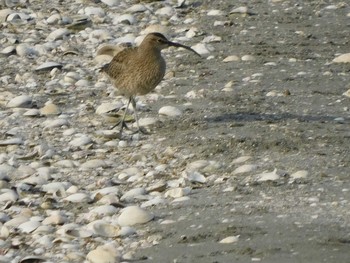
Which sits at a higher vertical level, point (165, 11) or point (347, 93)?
point (347, 93)

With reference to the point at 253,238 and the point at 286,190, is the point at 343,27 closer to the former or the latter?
the point at 286,190

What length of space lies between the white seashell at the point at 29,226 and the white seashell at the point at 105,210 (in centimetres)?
42

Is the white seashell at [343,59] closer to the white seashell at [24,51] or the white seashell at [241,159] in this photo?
the white seashell at [241,159]

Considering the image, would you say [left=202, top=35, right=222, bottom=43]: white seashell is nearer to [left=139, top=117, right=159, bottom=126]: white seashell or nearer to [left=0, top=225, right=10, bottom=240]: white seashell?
[left=139, top=117, right=159, bottom=126]: white seashell

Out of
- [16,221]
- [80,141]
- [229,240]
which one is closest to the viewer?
[229,240]

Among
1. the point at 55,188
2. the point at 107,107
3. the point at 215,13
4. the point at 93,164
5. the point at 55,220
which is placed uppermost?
the point at 55,220

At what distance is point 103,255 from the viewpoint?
7289 millimetres

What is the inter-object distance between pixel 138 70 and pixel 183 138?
1055 millimetres

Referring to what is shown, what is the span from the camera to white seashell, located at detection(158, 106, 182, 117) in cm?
1065

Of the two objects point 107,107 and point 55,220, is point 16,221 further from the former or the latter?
point 107,107

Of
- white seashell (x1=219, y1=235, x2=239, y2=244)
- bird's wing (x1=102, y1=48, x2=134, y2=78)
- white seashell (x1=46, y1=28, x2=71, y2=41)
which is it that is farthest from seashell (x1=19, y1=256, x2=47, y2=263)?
white seashell (x1=46, y1=28, x2=71, y2=41)

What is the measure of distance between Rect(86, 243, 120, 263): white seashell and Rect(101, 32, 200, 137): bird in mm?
3053

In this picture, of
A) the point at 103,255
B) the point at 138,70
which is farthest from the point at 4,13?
the point at 103,255

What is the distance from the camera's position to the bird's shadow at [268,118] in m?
10.1
